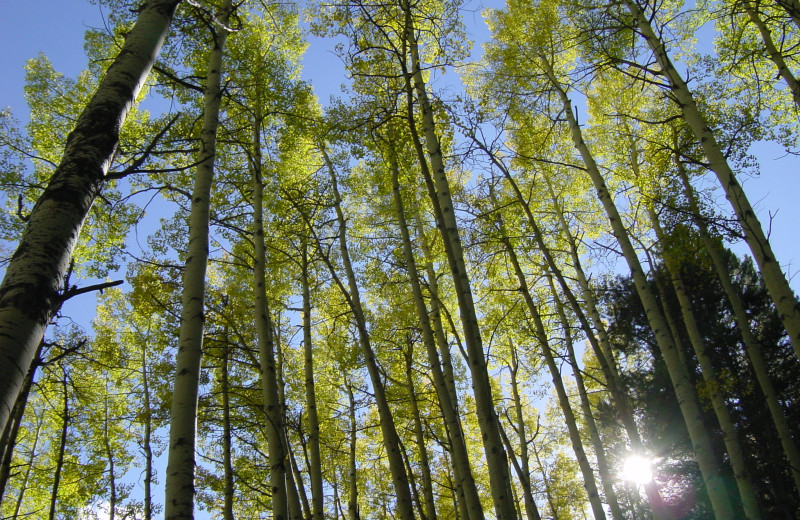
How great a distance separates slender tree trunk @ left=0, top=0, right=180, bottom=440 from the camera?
4.60 ft

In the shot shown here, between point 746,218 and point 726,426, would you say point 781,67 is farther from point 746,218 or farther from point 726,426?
point 726,426

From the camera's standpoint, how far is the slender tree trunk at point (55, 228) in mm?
1402

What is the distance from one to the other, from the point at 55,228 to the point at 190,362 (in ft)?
5.86

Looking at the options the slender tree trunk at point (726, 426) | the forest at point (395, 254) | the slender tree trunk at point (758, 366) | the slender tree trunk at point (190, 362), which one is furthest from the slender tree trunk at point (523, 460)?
the slender tree trunk at point (190, 362)

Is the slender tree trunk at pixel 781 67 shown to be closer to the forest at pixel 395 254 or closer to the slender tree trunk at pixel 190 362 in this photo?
the forest at pixel 395 254

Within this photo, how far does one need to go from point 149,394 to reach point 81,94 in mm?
7732

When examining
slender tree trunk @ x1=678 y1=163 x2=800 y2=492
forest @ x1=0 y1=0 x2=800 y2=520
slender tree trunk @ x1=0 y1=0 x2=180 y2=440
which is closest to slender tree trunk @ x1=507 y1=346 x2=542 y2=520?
forest @ x1=0 y1=0 x2=800 y2=520

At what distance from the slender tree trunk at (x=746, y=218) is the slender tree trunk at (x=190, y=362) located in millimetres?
5157

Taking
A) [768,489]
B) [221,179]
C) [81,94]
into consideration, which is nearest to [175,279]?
[221,179]

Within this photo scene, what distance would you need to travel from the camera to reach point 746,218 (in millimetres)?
4957

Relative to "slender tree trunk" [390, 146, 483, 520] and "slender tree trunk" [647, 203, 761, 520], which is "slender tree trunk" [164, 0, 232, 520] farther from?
"slender tree trunk" [647, 203, 761, 520]

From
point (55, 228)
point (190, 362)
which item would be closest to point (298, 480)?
point (190, 362)

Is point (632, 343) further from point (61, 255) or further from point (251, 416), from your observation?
point (61, 255)

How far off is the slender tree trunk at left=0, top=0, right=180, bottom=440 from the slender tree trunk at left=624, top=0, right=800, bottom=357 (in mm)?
5511
